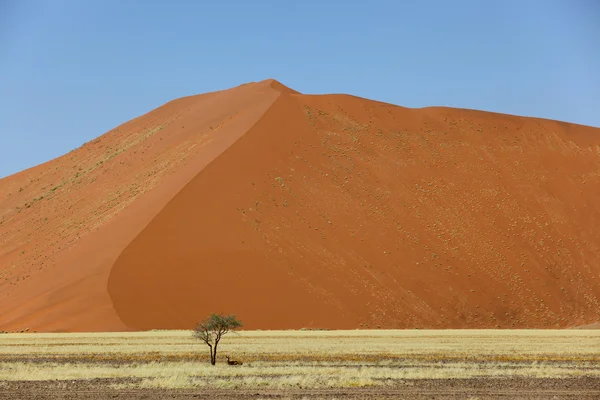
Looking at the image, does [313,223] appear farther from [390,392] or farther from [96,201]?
[390,392]

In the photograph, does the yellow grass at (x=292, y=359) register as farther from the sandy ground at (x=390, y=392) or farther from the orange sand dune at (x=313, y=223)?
the orange sand dune at (x=313, y=223)

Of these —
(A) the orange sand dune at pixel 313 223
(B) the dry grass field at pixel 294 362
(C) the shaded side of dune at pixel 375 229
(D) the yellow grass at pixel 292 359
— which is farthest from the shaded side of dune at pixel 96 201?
(B) the dry grass field at pixel 294 362

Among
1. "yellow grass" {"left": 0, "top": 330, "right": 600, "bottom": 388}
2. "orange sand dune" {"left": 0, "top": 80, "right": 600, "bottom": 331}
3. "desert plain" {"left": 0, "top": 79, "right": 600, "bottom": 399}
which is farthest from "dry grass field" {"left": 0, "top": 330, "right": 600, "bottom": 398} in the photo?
"orange sand dune" {"left": 0, "top": 80, "right": 600, "bottom": 331}

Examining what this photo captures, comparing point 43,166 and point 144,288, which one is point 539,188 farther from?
point 43,166

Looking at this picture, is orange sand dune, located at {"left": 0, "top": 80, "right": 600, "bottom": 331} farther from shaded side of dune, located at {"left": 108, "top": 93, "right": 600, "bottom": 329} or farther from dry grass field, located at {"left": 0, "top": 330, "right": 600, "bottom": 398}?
dry grass field, located at {"left": 0, "top": 330, "right": 600, "bottom": 398}

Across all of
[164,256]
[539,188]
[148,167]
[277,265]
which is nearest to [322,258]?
[277,265]
